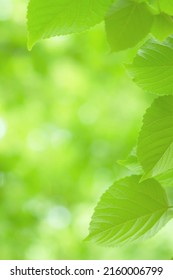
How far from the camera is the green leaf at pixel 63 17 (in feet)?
1.32

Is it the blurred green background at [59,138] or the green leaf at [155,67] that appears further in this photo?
the blurred green background at [59,138]

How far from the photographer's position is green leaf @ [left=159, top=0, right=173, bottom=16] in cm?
43

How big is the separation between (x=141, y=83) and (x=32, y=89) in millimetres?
2284

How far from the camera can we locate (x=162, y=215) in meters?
0.43

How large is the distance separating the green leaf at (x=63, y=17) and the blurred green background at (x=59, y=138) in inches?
83.0

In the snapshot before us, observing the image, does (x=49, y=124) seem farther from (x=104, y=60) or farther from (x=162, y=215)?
(x=162, y=215)

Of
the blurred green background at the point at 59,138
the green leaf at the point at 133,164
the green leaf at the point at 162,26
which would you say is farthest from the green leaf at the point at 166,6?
the blurred green background at the point at 59,138

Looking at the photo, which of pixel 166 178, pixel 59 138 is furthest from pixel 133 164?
pixel 59 138

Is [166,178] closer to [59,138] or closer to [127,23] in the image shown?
[127,23]

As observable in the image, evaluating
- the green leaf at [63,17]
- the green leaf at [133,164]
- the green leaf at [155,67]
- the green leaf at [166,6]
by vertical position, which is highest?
the green leaf at [166,6]

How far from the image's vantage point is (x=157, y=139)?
0.38 m

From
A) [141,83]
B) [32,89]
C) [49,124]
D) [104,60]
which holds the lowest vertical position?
[141,83]

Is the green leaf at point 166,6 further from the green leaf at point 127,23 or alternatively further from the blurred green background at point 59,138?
the blurred green background at point 59,138
